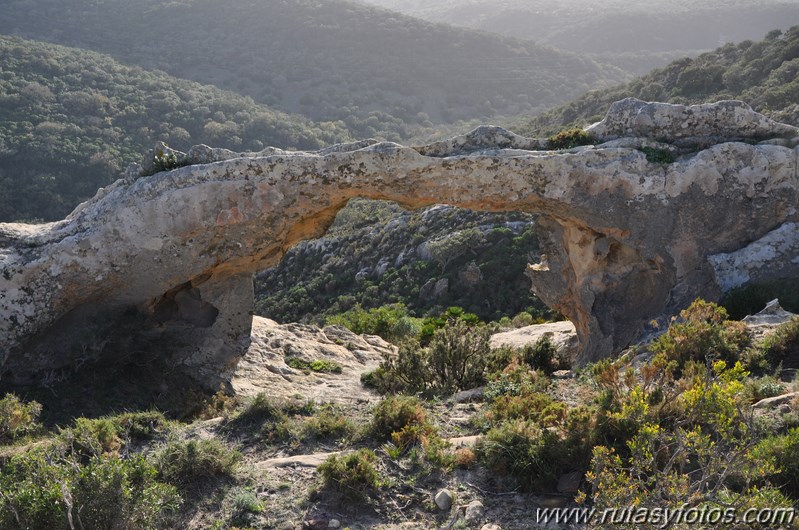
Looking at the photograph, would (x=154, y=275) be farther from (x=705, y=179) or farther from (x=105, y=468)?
(x=705, y=179)

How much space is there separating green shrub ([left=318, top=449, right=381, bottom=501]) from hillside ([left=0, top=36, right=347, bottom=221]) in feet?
102

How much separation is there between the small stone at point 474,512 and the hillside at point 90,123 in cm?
3211

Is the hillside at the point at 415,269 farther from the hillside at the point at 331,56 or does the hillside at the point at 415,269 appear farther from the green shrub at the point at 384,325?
the hillside at the point at 331,56

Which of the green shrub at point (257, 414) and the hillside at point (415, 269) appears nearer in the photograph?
the green shrub at point (257, 414)

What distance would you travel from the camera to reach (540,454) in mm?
6199

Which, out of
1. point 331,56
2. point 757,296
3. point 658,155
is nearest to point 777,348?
point 757,296

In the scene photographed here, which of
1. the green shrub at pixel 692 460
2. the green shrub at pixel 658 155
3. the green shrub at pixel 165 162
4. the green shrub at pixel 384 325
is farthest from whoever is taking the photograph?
the green shrub at pixel 384 325

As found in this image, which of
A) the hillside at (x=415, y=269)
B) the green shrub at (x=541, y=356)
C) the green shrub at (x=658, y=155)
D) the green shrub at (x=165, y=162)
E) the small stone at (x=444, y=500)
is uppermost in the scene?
the green shrub at (x=658, y=155)

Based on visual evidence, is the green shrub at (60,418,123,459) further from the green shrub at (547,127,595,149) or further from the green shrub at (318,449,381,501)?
the green shrub at (547,127,595,149)

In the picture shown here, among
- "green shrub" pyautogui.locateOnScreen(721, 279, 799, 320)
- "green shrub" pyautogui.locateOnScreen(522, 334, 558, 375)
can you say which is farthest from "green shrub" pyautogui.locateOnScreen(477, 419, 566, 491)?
"green shrub" pyautogui.locateOnScreen(721, 279, 799, 320)

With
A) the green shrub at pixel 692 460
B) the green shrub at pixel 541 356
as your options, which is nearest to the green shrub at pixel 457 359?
the green shrub at pixel 541 356

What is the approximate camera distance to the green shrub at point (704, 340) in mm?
7805

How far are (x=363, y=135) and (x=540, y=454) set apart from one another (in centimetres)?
5427

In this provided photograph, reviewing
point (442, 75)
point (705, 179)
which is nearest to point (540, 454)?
point (705, 179)
